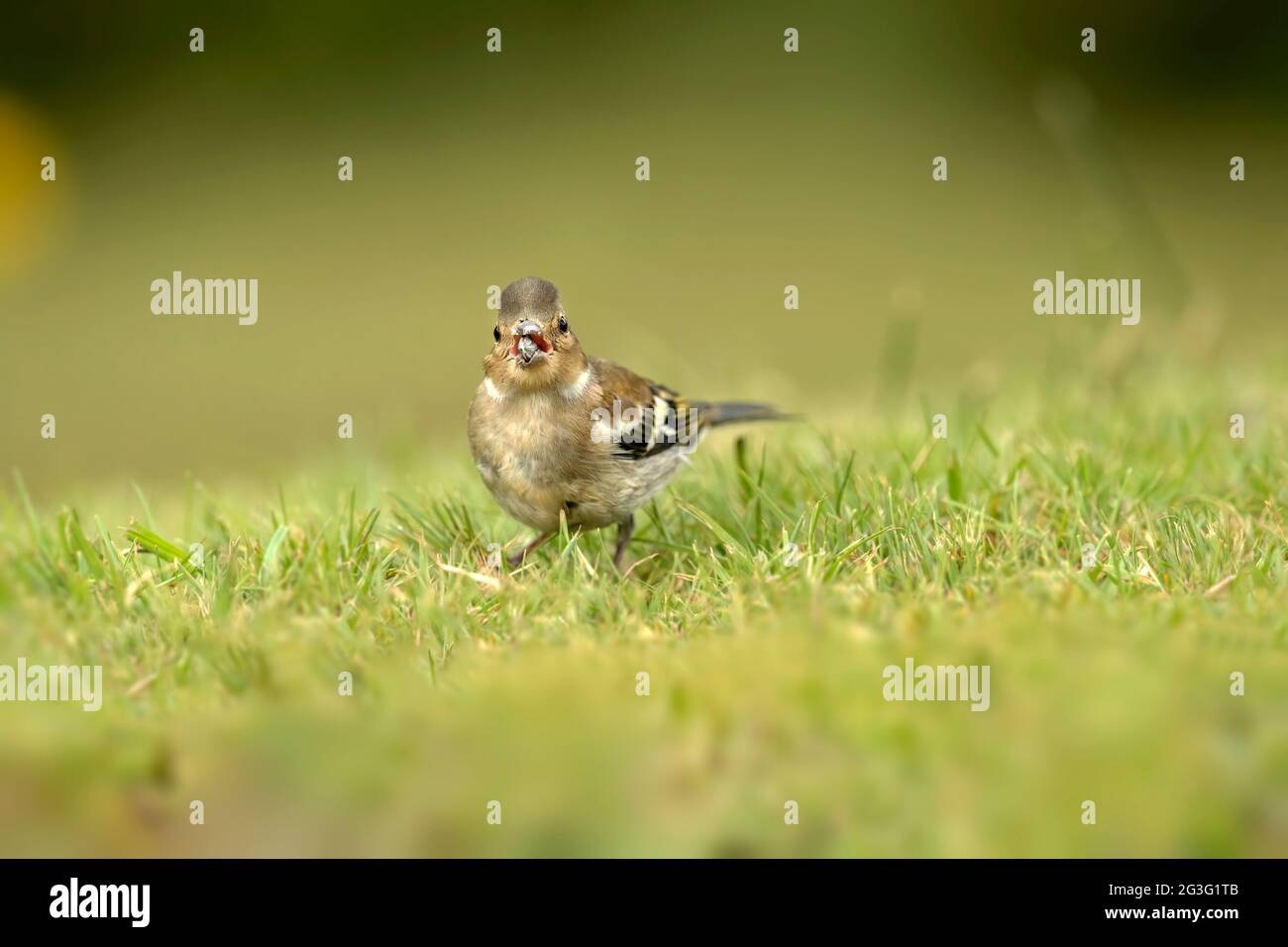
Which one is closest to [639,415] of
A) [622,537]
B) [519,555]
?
[622,537]

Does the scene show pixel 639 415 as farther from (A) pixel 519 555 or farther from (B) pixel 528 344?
(A) pixel 519 555

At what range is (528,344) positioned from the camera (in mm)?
5184

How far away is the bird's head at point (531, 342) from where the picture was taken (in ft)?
17.1

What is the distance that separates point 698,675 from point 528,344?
5.73ft

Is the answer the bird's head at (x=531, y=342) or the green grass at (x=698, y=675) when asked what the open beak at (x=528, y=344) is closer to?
the bird's head at (x=531, y=342)

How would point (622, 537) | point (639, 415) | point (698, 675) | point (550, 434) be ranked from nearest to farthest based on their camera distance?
point (698, 675)
point (550, 434)
point (622, 537)
point (639, 415)

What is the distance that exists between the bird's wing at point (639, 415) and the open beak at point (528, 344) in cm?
41

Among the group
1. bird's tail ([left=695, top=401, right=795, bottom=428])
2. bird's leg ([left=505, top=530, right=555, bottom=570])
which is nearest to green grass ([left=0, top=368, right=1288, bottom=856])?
bird's leg ([left=505, top=530, right=555, bottom=570])

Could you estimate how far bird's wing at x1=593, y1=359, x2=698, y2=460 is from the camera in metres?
5.50

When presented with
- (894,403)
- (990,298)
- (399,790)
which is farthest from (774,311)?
(399,790)

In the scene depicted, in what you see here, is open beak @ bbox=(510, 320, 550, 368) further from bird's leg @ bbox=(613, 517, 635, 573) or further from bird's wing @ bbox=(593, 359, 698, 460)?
bird's leg @ bbox=(613, 517, 635, 573)

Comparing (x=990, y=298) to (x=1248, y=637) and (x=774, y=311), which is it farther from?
(x=1248, y=637)

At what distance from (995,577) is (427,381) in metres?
10.7

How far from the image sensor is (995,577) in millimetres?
4512
